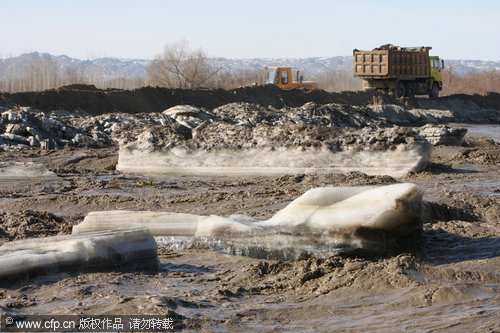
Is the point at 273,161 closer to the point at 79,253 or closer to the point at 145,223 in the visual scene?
the point at 145,223

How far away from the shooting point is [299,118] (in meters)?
19.0

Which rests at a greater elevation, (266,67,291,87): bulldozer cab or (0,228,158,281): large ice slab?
(266,67,291,87): bulldozer cab

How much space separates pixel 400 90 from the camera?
31.8 m

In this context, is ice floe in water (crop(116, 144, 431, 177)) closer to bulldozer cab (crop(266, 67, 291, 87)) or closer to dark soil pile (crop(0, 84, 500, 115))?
dark soil pile (crop(0, 84, 500, 115))

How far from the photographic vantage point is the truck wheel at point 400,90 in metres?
31.5

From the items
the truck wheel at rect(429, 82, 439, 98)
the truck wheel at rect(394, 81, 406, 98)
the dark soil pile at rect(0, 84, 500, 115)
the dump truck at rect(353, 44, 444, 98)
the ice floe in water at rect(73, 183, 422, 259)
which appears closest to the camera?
the ice floe in water at rect(73, 183, 422, 259)

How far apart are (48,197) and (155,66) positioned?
3120cm

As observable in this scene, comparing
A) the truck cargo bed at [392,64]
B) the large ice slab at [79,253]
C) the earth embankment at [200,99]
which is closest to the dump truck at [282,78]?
the earth embankment at [200,99]

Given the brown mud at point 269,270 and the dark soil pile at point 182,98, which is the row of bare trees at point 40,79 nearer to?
the dark soil pile at point 182,98

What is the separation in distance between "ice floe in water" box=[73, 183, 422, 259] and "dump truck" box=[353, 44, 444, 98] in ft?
82.0

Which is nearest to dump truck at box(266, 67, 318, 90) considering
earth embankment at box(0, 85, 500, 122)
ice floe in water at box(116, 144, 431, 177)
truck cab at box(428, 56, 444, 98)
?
earth embankment at box(0, 85, 500, 122)

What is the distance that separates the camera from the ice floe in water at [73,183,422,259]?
5039 mm

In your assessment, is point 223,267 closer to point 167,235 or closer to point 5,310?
point 167,235

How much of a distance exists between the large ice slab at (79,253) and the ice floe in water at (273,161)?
17.8 feet
